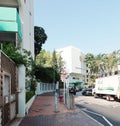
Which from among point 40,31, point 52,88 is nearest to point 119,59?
point 52,88

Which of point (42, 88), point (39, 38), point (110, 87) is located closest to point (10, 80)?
point (110, 87)

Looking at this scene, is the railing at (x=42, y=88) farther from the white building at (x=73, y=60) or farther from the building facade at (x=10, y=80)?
the white building at (x=73, y=60)

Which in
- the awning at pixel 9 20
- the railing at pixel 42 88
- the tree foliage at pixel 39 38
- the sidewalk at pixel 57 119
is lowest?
the sidewalk at pixel 57 119

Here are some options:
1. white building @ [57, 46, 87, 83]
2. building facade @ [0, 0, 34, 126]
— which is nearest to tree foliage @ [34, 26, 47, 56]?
building facade @ [0, 0, 34, 126]

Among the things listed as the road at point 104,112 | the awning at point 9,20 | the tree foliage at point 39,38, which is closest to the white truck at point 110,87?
the road at point 104,112

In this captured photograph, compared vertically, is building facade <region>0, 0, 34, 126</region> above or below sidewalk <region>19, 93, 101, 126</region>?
above

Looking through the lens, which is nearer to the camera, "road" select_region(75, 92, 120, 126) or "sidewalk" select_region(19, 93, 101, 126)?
"sidewalk" select_region(19, 93, 101, 126)

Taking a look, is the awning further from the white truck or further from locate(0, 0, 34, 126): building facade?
the white truck

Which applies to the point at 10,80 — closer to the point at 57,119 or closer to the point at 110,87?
the point at 57,119

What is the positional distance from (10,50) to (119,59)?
7641 centimetres

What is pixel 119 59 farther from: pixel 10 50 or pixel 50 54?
pixel 10 50

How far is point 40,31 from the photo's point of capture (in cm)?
6919

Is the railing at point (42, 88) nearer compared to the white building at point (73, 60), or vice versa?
the railing at point (42, 88)

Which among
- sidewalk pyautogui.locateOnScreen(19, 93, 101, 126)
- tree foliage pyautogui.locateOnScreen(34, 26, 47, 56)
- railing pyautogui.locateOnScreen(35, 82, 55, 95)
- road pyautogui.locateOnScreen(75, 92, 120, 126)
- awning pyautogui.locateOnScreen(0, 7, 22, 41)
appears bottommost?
road pyautogui.locateOnScreen(75, 92, 120, 126)
